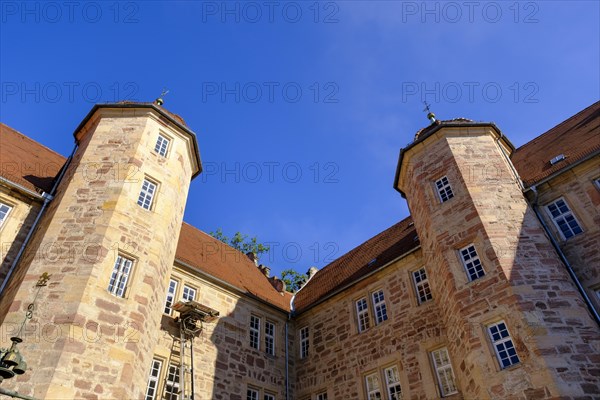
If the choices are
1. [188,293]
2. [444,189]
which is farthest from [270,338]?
[444,189]

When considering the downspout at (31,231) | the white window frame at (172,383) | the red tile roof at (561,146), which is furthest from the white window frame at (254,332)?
the red tile roof at (561,146)

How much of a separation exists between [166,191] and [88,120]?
4.53 m

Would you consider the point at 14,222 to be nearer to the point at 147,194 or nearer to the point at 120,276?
the point at 147,194

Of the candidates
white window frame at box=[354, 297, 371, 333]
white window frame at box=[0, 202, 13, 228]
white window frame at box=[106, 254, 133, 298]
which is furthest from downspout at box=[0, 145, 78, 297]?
white window frame at box=[354, 297, 371, 333]

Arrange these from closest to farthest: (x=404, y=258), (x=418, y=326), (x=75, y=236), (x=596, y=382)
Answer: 1. (x=596, y=382)
2. (x=75, y=236)
3. (x=418, y=326)
4. (x=404, y=258)

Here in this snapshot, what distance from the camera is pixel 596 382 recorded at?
31.0 ft

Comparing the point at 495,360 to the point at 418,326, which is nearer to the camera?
the point at 495,360

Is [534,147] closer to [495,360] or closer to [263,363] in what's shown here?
[495,360]

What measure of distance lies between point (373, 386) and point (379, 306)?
8.72 feet

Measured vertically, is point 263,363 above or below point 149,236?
below

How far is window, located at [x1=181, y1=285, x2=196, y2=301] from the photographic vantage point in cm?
1530

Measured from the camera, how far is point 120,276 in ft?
38.2

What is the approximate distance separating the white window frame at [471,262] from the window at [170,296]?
8914mm

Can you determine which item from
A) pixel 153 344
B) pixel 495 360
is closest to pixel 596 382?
pixel 495 360
